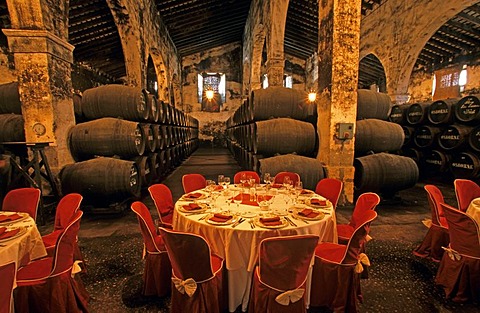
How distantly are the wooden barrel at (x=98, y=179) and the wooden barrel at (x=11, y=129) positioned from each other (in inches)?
49.8

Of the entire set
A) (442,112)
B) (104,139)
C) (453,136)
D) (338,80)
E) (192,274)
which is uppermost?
(338,80)

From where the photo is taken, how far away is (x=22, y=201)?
260 cm

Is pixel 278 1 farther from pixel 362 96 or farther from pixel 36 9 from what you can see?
pixel 36 9

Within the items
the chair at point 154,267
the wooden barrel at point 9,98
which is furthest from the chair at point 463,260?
the wooden barrel at point 9,98

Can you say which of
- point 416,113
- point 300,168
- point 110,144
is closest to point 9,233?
point 110,144

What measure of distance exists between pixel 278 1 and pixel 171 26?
5.58 meters

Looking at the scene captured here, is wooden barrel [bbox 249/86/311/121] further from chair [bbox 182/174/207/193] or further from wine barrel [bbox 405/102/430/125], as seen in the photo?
wine barrel [bbox 405/102/430/125]

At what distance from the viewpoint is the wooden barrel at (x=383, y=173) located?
4.49 m

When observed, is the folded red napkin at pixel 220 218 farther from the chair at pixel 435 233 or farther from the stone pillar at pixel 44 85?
the stone pillar at pixel 44 85

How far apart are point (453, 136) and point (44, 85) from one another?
871cm

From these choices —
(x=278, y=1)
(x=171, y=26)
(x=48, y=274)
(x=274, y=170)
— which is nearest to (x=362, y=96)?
(x=274, y=170)

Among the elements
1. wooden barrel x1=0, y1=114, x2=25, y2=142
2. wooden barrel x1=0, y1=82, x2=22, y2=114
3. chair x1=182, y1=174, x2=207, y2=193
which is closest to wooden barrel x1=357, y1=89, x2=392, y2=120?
chair x1=182, y1=174, x2=207, y2=193

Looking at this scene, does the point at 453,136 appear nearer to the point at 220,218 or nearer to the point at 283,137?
the point at 283,137

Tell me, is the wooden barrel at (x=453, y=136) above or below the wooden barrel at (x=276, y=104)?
below
